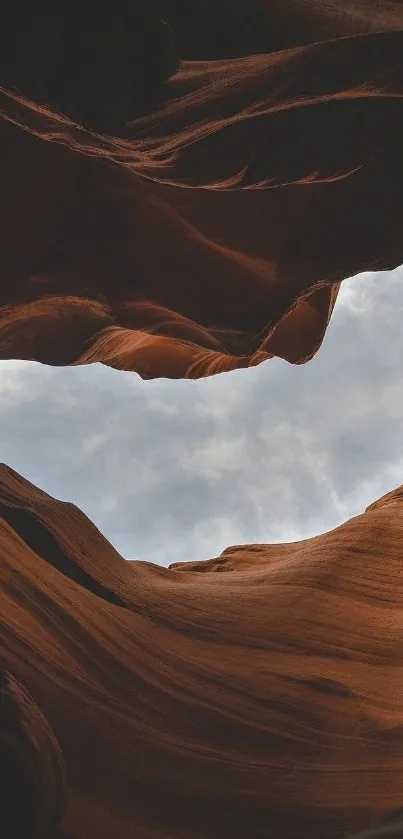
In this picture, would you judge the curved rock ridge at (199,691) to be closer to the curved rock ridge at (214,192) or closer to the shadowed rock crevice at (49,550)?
the shadowed rock crevice at (49,550)

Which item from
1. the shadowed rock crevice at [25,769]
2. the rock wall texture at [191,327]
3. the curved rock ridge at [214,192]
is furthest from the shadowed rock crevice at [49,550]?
the shadowed rock crevice at [25,769]

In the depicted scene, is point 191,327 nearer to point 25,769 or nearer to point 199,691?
point 199,691

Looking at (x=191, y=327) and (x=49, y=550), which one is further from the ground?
(x=191, y=327)

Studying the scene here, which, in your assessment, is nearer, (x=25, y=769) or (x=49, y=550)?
(x=25, y=769)

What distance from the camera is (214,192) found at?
7500mm

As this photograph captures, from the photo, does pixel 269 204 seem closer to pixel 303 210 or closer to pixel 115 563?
pixel 303 210

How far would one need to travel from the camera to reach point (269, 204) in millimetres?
7477

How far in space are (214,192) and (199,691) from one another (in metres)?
4.72

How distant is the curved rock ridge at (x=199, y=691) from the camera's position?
4207 mm

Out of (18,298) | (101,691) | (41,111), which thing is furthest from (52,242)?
(101,691)

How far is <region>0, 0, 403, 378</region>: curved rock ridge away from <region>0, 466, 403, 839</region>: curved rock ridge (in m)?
2.05

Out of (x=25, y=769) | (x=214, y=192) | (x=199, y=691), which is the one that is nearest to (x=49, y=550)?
(x=199, y=691)

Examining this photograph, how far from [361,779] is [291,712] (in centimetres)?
62

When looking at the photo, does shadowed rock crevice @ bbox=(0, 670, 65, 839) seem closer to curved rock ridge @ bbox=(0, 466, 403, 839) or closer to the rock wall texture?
the rock wall texture
